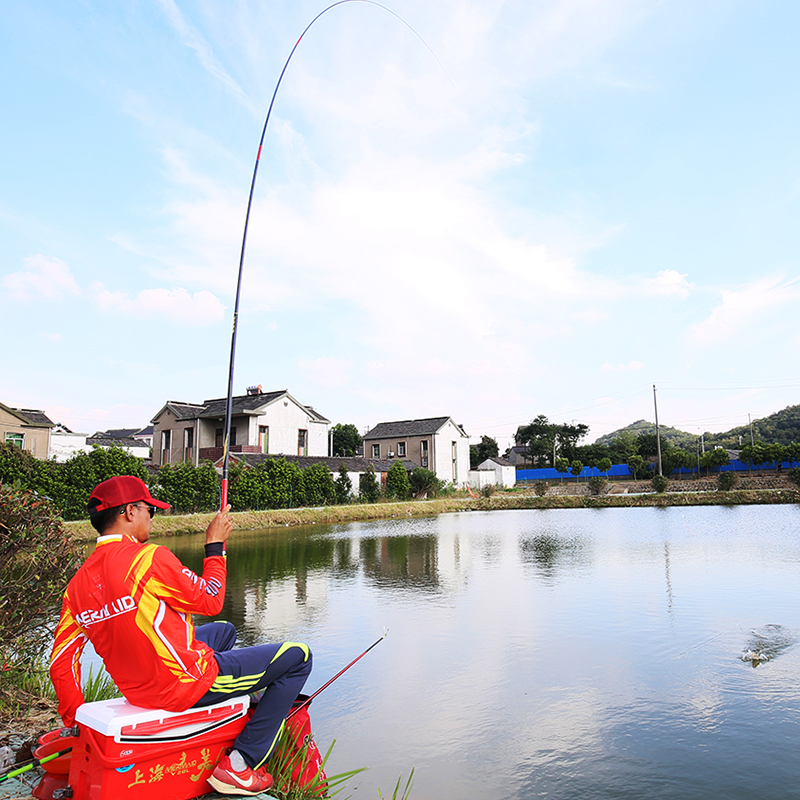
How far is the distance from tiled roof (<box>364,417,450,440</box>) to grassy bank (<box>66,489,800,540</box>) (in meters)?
10.3

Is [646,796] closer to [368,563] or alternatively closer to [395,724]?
[395,724]

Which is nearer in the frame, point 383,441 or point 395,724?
point 395,724

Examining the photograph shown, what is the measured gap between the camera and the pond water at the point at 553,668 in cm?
454

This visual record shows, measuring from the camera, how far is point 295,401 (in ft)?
139

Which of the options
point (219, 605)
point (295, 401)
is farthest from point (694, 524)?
point (295, 401)

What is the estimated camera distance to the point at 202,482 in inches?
1069

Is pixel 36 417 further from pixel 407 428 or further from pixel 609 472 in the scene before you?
pixel 609 472

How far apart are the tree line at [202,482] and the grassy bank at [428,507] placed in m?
1.29

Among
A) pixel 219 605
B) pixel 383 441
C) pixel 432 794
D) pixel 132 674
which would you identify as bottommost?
pixel 432 794

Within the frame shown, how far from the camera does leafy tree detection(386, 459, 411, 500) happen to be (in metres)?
41.2

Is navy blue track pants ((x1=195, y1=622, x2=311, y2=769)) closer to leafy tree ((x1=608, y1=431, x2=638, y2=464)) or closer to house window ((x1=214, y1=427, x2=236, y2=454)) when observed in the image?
house window ((x1=214, y1=427, x2=236, y2=454))

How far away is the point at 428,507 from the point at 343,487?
5.28m

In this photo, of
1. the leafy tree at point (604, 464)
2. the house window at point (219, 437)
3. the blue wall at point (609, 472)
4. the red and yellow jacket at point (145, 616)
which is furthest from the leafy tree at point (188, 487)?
the leafy tree at point (604, 464)

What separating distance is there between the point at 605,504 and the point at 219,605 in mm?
35673
